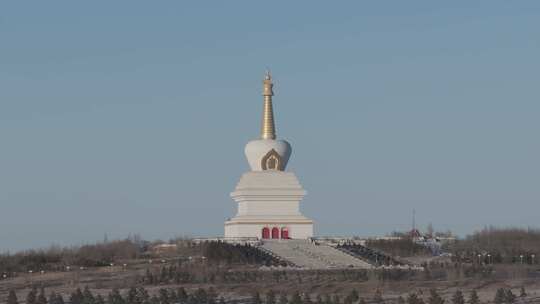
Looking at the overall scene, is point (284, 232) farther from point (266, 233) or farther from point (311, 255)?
point (311, 255)

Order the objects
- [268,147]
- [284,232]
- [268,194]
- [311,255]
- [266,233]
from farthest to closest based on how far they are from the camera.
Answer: [268,147] < [268,194] < [284,232] < [266,233] < [311,255]

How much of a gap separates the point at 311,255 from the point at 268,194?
14134 mm

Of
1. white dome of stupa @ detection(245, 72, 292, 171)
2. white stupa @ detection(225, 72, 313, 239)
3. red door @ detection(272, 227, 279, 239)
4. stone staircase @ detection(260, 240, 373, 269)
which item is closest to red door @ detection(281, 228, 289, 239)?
white stupa @ detection(225, 72, 313, 239)

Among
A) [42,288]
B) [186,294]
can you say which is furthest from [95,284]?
[186,294]

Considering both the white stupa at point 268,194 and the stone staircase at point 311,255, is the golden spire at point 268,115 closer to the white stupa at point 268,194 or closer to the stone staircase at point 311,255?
the white stupa at point 268,194

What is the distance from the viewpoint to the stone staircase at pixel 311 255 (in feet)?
205

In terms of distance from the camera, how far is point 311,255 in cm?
6556

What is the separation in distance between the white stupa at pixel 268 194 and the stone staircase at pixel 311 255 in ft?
21.5

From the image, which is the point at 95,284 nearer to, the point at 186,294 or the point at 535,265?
the point at 186,294

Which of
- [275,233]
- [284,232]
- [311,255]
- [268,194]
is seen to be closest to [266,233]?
[275,233]

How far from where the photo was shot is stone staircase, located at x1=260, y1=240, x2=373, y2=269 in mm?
62469

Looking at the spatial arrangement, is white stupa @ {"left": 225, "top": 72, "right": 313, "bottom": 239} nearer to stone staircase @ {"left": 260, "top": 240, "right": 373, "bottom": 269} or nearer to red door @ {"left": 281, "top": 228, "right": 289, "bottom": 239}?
red door @ {"left": 281, "top": 228, "right": 289, "bottom": 239}

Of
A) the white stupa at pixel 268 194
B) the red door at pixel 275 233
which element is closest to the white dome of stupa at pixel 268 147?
the white stupa at pixel 268 194

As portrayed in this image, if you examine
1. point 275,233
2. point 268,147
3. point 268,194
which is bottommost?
point 275,233
